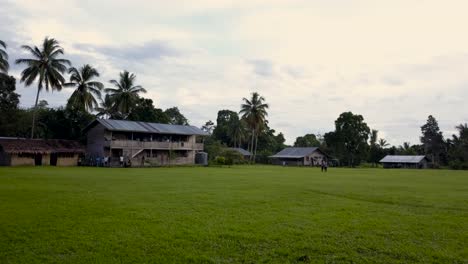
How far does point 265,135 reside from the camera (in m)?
101

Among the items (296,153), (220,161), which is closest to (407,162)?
(296,153)

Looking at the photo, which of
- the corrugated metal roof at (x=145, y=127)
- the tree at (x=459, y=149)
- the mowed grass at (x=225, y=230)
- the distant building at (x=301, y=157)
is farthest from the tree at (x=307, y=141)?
the mowed grass at (x=225, y=230)

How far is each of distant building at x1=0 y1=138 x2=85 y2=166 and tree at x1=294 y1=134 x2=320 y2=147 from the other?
216ft

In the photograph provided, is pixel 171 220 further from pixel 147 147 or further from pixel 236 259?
pixel 147 147

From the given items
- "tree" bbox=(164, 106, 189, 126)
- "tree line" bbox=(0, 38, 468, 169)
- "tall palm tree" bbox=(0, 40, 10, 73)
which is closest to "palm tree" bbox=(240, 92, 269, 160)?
"tree line" bbox=(0, 38, 468, 169)

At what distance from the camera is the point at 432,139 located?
89625 millimetres

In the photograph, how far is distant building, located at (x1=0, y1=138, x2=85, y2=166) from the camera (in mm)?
44500

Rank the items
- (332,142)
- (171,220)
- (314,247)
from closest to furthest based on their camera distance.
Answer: (314,247) → (171,220) → (332,142)

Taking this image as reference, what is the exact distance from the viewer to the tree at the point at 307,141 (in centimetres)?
10544

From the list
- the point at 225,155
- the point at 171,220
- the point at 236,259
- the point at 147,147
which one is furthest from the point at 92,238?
the point at 225,155

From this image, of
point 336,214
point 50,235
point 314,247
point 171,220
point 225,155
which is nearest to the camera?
point 314,247

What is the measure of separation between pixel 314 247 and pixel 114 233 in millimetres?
4552

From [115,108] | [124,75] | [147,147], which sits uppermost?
[124,75]

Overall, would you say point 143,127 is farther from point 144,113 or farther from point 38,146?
point 38,146
